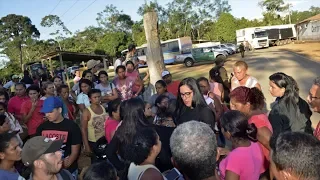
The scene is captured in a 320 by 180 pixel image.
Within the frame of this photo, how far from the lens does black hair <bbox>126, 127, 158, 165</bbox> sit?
86.6 inches

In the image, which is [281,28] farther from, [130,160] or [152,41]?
[130,160]

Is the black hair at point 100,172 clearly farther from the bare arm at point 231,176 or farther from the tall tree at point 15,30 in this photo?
the tall tree at point 15,30

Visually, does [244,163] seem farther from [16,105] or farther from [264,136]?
[16,105]

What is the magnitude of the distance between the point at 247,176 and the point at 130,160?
95 centimetres

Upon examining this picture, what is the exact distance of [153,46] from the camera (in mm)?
10406

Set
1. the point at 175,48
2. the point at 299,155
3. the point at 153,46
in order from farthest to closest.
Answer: the point at 175,48
the point at 153,46
the point at 299,155

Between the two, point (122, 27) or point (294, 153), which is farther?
point (122, 27)

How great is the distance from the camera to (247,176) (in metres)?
2.44

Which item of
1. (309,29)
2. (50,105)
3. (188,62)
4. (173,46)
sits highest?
(309,29)

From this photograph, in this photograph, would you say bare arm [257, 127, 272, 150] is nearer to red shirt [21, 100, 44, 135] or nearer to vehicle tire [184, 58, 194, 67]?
red shirt [21, 100, 44, 135]

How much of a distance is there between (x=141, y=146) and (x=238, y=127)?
2.72 ft

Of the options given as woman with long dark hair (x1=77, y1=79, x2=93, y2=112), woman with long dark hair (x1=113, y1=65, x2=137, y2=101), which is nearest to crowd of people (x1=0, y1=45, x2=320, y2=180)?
woman with long dark hair (x1=77, y1=79, x2=93, y2=112)

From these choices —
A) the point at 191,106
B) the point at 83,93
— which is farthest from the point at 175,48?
the point at 191,106

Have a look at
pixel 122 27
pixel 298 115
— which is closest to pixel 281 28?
pixel 122 27
